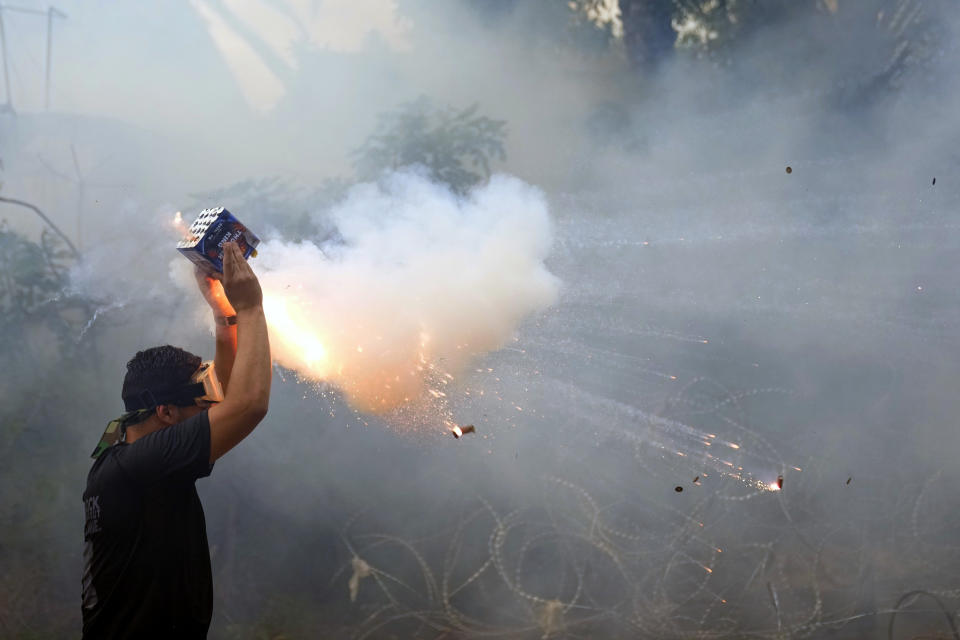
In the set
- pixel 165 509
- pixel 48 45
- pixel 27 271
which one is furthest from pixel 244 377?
pixel 48 45

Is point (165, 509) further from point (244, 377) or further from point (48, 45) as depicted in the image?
point (48, 45)

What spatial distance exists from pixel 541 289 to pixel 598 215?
66 cm

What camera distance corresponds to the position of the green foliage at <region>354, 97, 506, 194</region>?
467 centimetres

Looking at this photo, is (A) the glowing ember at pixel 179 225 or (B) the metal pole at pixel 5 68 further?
(B) the metal pole at pixel 5 68

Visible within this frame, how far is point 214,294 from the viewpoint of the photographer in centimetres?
254

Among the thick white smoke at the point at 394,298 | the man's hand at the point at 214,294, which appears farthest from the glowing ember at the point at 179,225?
the man's hand at the point at 214,294

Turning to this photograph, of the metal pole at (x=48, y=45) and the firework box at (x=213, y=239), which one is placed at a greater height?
the metal pole at (x=48, y=45)

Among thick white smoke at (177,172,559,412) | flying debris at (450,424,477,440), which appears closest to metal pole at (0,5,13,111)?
thick white smoke at (177,172,559,412)

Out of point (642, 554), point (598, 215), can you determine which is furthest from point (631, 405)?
point (598, 215)

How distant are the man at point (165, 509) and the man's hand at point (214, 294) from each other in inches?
13.3

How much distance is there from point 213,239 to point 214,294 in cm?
19

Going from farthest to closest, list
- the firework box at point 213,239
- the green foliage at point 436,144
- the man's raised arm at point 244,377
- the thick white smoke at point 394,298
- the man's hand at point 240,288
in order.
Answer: the green foliage at point 436,144 < the thick white smoke at point 394,298 < the firework box at point 213,239 < the man's hand at point 240,288 < the man's raised arm at point 244,377

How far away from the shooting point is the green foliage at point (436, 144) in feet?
15.3

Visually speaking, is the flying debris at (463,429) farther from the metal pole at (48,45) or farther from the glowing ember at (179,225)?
the metal pole at (48,45)
